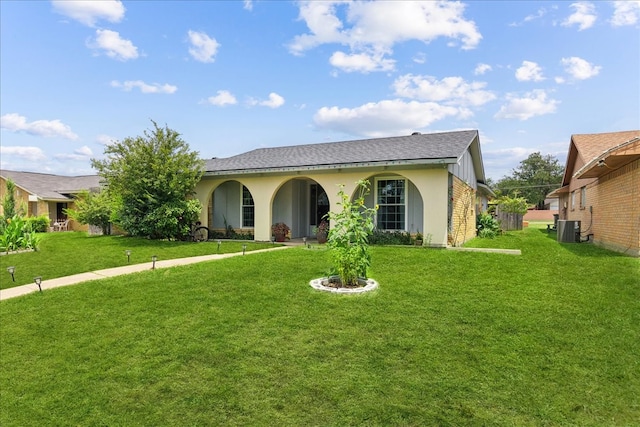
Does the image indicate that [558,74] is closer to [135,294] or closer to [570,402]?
[570,402]

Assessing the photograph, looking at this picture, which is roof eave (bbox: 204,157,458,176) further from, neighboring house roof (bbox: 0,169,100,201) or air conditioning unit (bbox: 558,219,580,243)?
neighboring house roof (bbox: 0,169,100,201)

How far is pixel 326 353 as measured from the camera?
13.3 feet

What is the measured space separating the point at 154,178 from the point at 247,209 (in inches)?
151

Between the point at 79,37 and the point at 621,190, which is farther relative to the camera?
the point at 79,37

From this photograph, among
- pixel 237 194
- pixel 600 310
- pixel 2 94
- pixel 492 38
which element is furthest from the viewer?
pixel 237 194

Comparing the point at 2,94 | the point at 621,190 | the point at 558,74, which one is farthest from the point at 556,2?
the point at 2,94

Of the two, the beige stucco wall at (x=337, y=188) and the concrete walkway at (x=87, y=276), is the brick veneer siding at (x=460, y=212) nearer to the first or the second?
the beige stucco wall at (x=337, y=188)

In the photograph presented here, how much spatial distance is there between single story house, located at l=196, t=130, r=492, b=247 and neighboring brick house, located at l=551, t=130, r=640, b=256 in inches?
149

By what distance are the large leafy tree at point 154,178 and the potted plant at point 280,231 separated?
3165 millimetres

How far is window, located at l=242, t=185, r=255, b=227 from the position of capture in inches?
585

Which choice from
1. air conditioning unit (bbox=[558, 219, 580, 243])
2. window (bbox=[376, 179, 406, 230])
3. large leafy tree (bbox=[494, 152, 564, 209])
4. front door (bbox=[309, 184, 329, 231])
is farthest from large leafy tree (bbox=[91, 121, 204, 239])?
large leafy tree (bbox=[494, 152, 564, 209])

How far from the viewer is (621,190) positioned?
32.2 ft

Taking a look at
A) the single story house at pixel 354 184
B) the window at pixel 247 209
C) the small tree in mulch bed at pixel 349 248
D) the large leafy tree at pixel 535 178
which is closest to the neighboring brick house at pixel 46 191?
the single story house at pixel 354 184

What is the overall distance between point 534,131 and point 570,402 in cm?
1721
